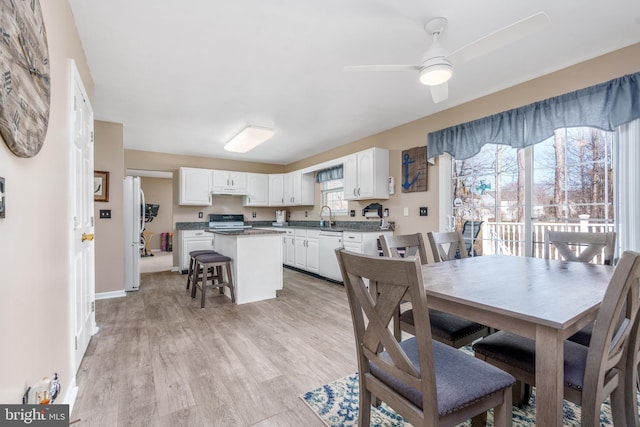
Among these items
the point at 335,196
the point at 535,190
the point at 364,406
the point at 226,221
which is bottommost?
the point at 364,406

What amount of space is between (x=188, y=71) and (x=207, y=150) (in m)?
3.21

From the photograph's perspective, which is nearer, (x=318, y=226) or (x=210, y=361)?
(x=210, y=361)

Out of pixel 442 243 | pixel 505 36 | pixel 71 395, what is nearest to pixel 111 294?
pixel 71 395

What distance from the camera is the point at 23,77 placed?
1.00m

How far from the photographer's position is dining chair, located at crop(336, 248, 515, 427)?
95cm

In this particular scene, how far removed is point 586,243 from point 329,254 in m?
3.25

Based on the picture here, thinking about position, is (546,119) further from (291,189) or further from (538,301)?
(291,189)

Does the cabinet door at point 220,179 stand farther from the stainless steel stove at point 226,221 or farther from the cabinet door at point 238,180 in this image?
the stainless steel stove at point 226,221

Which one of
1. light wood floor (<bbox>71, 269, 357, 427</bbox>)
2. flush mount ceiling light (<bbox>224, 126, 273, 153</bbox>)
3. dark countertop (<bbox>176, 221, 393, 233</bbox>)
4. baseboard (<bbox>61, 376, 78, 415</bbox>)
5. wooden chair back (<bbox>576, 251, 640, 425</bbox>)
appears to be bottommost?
light wood floor (<bbox>71, 269, 357, 427</bbox>)

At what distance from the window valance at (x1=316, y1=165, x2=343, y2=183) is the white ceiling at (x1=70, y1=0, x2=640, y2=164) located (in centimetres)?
167

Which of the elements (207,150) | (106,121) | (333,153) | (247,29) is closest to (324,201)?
(333,153)

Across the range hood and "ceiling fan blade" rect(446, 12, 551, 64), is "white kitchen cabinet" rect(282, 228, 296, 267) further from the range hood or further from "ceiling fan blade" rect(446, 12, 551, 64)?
"ceiling fan blade" rect(446, 12, 551, 64)

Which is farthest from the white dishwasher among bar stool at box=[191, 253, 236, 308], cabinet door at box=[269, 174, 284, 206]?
cabinet door at box=[269, 174, 284, 206]

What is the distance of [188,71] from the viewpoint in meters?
2.67
